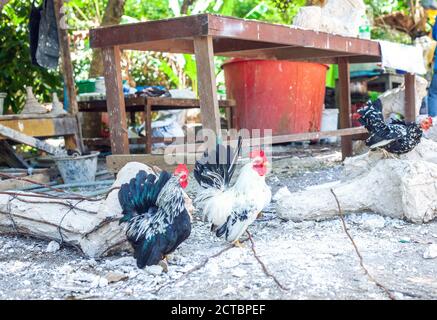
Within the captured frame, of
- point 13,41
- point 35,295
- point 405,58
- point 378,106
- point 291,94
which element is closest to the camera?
point 35,295

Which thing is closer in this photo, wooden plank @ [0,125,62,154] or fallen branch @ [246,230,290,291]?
fallen branch @ [246,230,290,291]

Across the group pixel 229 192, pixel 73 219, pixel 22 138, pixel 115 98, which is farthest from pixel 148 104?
pixel 229 192

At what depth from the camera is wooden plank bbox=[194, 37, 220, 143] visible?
14.4 feet

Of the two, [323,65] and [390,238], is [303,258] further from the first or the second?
[323,65]

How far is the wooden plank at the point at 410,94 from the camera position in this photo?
725 cm

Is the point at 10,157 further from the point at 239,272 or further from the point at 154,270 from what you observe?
the point at 239,272

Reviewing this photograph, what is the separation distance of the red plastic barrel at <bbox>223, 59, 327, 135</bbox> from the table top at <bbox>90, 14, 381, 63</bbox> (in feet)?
2.71

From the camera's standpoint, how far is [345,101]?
291 inches

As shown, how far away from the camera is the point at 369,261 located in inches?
129

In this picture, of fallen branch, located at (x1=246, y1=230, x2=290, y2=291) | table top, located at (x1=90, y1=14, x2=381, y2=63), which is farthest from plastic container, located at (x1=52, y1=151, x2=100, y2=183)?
fallen branch, located at (x1=246, y1=230, x2=290, y2=291)

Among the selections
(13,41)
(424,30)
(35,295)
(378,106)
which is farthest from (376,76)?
(35,295)

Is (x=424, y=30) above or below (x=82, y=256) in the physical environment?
above

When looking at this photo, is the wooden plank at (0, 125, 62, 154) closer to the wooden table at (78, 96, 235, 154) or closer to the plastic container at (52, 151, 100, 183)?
the plastic container at (52, 151, 100, 183)

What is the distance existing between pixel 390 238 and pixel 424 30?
10.6 m
